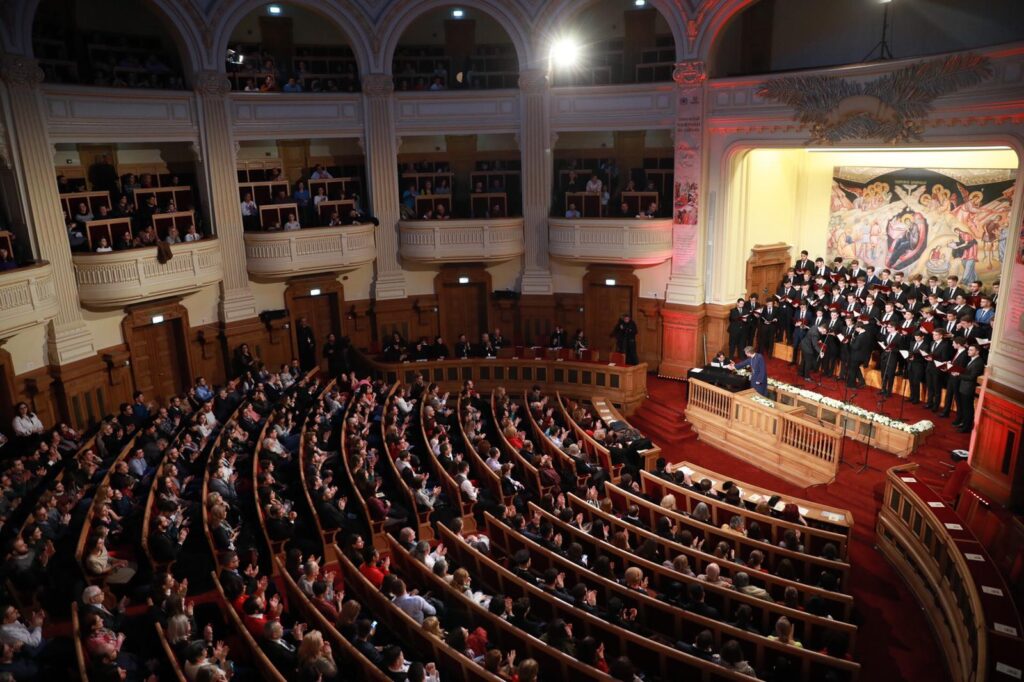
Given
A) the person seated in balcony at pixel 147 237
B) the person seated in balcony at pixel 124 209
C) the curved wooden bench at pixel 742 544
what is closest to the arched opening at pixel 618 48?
the person seated in balcony at pixel 147 237

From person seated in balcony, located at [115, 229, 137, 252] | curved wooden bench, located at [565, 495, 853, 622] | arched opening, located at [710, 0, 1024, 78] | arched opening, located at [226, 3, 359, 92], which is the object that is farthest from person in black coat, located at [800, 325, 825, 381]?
person seated in balcony, located at [115, 229, 137, 252]

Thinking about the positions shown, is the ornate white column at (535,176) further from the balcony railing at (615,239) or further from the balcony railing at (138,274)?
the balcony railing at (138,274)

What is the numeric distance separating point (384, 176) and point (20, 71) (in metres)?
5.73

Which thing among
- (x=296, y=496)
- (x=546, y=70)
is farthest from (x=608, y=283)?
(x=296, y=496)

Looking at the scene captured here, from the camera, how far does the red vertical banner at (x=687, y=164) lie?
12828mm

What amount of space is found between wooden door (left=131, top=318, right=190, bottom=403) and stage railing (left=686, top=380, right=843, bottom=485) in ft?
27.1

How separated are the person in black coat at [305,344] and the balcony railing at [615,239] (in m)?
4.83

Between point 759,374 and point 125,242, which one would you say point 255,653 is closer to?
point 125,242

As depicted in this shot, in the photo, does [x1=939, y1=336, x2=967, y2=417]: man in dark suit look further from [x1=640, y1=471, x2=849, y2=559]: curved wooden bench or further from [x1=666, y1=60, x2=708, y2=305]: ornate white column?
[x1=666, y1=60, x2=708, y2=305]: ornate white column

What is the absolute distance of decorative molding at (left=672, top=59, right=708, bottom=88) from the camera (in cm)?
1269

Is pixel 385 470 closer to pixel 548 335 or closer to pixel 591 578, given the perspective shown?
pixel 591 578

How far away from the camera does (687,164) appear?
1321cm

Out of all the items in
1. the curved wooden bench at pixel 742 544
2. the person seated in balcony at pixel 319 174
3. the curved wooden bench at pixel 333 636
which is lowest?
the curved wooden bench at pixel 742 544

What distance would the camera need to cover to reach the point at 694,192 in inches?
522
